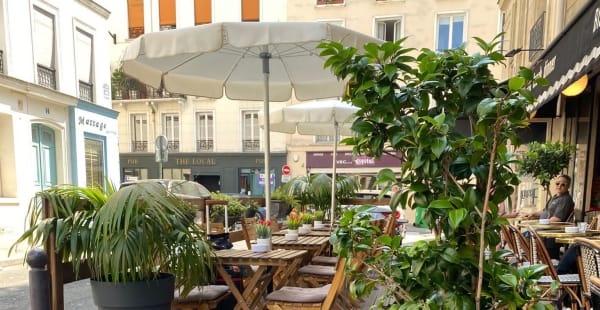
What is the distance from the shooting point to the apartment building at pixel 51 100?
9.53m

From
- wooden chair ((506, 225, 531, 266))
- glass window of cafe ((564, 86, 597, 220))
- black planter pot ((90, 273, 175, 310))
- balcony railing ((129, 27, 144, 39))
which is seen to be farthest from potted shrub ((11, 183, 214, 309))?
balcony railing ((129, 27, 144, 39))

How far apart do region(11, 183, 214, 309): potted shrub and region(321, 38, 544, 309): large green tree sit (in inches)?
50.6

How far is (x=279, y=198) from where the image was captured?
9023 mm

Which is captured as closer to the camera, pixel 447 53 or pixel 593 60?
pixel 447 53

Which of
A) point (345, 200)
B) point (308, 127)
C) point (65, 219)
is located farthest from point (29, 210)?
point (308, 127)

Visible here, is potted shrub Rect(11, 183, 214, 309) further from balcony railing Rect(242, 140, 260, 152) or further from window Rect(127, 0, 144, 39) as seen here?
window Rect(127, 0, 144, 39)

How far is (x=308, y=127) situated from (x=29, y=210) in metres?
5.10

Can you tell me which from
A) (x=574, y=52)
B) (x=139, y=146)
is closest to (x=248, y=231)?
(x=574, y=52)

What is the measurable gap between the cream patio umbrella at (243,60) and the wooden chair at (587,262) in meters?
1.96

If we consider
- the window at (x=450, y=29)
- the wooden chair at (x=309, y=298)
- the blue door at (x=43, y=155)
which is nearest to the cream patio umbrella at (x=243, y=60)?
the wooden chair at (x=309, y=298)

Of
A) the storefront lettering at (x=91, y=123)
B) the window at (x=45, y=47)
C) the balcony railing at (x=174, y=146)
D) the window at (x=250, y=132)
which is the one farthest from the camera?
the balcony railing at (x=174, y=146)

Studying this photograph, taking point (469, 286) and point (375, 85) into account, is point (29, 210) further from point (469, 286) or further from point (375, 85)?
point (469, 286)

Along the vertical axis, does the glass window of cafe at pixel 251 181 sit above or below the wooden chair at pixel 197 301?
below

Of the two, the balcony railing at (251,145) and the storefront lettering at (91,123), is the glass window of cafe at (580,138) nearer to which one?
the storefront lettering at (91,123)
